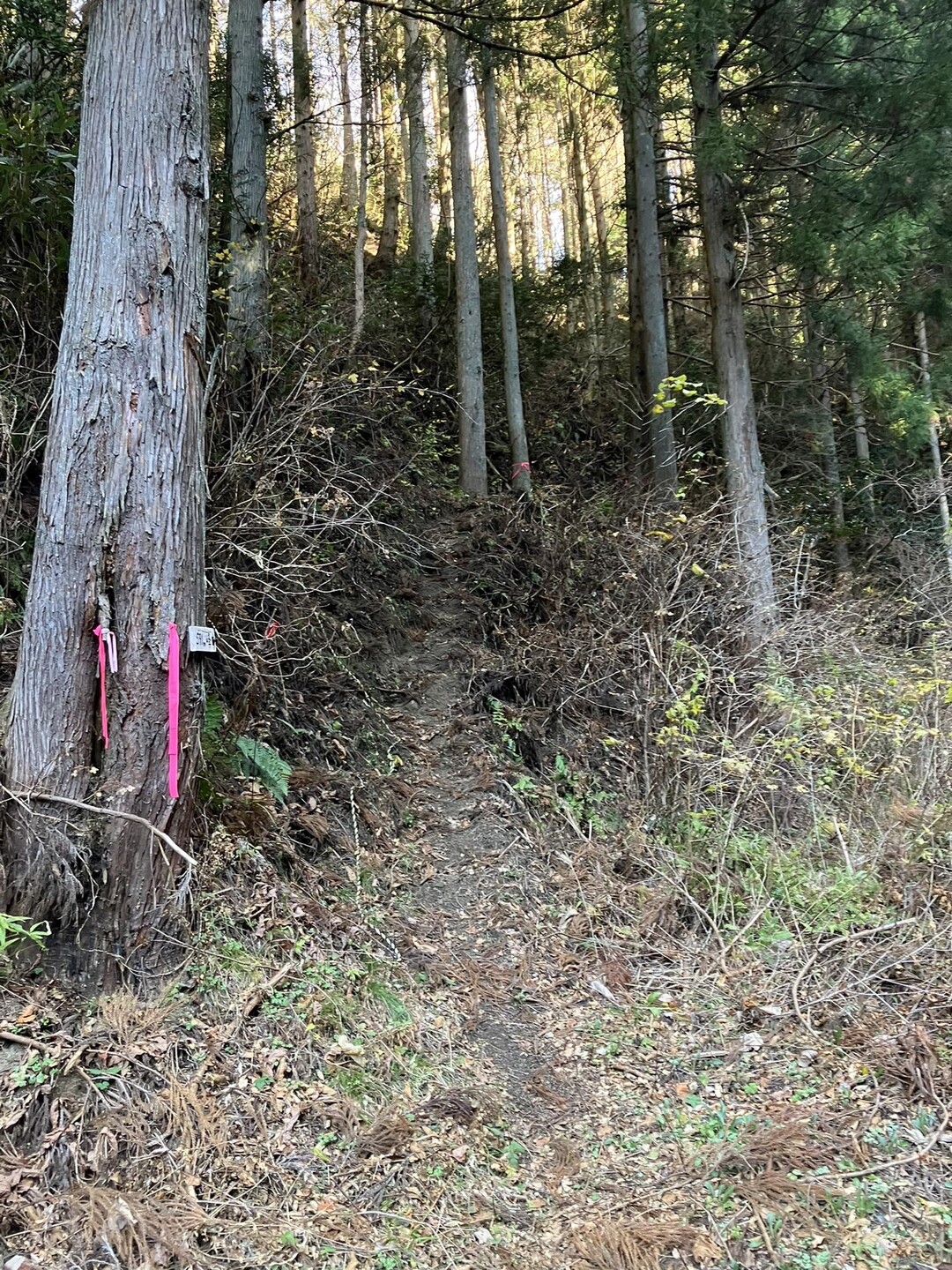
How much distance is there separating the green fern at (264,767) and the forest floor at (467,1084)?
0.17 metres

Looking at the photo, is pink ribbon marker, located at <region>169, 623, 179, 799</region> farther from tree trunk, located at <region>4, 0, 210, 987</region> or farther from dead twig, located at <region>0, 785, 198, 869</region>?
dead twig, located at <region>0, 785, 198, 869</region>

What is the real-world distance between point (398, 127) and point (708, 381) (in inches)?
365

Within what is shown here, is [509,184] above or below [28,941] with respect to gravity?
above

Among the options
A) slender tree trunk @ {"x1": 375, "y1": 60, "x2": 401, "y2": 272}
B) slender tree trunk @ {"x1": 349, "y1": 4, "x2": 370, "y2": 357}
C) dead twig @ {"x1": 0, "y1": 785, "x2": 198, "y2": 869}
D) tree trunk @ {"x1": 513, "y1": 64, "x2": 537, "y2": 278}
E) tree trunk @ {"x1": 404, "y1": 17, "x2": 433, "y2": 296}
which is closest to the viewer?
dead twig @ {"x1": 0, "y1": 785, "x2": 198, "y2": 869}

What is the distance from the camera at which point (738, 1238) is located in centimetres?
290

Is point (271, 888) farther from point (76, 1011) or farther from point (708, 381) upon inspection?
point (708, 381)

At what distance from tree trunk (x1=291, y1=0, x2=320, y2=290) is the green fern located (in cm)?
743

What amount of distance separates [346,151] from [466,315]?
9.25m

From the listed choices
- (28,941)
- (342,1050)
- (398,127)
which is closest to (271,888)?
(342,1050)

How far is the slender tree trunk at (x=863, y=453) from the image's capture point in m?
11.7

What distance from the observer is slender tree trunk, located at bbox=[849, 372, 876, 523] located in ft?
38.5

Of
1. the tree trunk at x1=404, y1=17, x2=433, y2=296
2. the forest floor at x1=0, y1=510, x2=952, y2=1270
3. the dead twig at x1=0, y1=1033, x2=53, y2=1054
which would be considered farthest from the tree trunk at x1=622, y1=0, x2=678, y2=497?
the dead twig at x1=0, y1=1033, x2=53, y2=1054

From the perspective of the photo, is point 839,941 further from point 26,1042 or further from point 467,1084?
point 26,1042

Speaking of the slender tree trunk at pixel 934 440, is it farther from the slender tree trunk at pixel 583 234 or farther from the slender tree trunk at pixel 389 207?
the slender tree trunk at pixel 389 207
